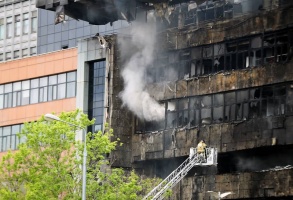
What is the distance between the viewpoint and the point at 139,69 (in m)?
76.6

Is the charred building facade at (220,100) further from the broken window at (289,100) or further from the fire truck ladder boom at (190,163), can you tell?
the fire truck ladder boom at (190,163)

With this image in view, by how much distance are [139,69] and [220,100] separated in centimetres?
783

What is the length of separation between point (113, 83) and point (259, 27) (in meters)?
13.0

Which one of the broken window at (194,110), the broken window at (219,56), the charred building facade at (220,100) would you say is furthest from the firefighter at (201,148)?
the broken window at (219,56)

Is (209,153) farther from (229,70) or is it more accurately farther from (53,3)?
(53,3)

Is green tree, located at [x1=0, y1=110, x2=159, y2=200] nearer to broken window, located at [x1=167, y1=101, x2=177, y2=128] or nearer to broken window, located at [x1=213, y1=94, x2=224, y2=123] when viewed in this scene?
broken window, located at [x1=213, y1=94, x2=224, y2=123]

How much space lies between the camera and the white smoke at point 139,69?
76.1 metres

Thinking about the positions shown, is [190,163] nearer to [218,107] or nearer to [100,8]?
[218,107]

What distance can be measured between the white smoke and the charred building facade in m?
0.38

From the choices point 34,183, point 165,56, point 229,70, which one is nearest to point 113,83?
point 165,56

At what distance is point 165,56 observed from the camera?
2972 inches

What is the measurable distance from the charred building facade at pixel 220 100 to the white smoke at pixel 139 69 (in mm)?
384

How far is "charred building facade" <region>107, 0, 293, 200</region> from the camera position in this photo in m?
68.1

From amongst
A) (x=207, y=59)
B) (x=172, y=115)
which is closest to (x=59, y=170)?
(x=172, y=115)
